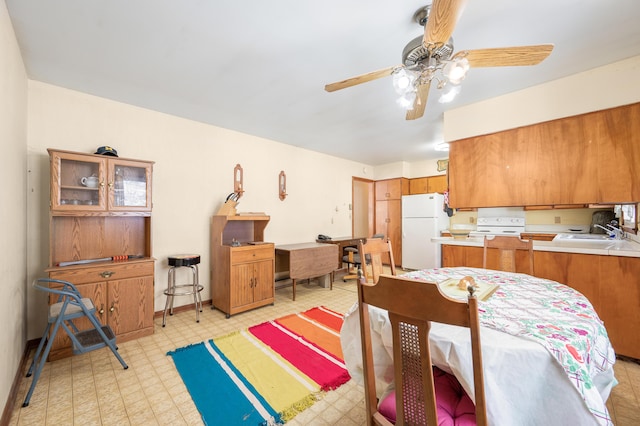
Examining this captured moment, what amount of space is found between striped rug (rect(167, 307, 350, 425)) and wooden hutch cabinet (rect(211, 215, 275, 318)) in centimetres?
50

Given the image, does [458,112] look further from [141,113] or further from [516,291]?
[141,113]

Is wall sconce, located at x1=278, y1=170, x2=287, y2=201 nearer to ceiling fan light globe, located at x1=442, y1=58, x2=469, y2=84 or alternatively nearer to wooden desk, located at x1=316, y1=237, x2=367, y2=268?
wooden desk, located at x1=316, y1=237, x2=367, y2=268

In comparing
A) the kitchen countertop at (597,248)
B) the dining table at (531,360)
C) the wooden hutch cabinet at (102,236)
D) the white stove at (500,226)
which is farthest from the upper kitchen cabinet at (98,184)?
the white stove at (500,226)

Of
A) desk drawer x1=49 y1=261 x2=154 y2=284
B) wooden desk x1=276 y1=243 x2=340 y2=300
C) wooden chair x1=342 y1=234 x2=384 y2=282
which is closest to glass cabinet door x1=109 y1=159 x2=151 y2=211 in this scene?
desk drawer x1=49 y1=261 x2=154 y2=284

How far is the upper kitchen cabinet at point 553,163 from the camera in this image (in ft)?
7.61

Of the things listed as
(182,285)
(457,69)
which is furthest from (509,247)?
(182,285)

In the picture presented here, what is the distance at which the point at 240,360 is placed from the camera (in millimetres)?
2178

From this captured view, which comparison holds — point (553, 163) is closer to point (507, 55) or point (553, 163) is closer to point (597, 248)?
point (597, 248)

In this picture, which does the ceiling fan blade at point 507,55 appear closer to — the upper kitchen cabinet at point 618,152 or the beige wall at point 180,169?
the upper kitchen cabinet at point 618,152

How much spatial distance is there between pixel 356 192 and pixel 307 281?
3347mm

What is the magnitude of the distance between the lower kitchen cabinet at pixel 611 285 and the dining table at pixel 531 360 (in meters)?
1.42

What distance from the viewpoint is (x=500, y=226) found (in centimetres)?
446

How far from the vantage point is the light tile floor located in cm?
156

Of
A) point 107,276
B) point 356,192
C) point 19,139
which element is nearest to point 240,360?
point 107,276
